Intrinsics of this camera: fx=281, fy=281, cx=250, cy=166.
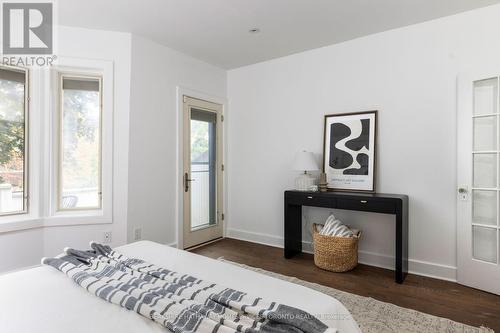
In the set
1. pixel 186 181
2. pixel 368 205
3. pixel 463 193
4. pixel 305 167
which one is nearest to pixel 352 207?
pixel 368 205

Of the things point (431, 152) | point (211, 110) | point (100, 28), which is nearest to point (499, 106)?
point (431, 152)

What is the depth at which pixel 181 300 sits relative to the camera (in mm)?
1181

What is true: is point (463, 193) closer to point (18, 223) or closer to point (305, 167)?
point (305, 167)

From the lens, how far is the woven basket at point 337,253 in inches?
117

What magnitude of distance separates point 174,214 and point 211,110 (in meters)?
1.60

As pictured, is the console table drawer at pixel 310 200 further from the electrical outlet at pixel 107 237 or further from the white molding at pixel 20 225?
the white molding at pixel 20 225

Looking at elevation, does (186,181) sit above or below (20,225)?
above

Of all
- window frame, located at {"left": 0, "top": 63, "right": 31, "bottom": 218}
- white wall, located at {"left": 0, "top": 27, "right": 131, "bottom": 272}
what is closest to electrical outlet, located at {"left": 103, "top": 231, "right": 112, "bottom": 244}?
white wall, located at {"left": 0, "top": 27, "right": 131, "bottom": 272}

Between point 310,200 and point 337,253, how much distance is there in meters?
0.63

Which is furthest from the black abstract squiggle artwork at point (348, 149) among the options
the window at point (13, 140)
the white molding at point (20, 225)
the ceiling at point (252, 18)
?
the window at point (13, 140)

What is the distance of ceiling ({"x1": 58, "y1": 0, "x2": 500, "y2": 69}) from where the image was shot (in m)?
2.58

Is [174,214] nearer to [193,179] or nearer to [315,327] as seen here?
[193,179]

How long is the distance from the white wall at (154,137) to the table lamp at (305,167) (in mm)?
1566

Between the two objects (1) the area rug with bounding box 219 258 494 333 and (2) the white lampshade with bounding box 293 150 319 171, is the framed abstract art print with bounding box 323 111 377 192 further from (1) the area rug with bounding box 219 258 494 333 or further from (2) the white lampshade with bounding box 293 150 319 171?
(1) the area rug with bounding box 219 258 494 333
